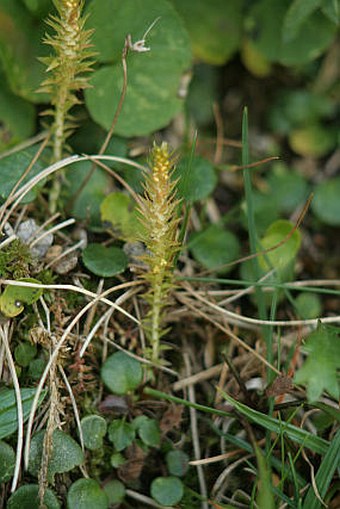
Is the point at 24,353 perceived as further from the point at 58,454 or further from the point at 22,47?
the point at 22,47

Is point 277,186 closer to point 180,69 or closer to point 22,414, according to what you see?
point 180,69

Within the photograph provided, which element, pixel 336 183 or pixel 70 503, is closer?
pixel 70 503

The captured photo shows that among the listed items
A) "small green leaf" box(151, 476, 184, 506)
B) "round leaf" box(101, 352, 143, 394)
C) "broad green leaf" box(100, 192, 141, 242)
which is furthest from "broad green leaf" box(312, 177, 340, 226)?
"small green leaf" box(151, 476, 184, 506)

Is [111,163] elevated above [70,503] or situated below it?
above

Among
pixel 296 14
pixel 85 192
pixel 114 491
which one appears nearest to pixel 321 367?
pixel 114 491

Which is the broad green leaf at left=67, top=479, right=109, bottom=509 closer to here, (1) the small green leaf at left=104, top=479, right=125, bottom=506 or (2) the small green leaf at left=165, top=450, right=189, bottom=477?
(1) the small green leaf at left=104, top=479, right=125, bottom=506

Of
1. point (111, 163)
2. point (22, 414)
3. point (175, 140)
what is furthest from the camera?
point (175, 140)

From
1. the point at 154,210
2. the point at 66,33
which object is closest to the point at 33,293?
the point at 154,210
